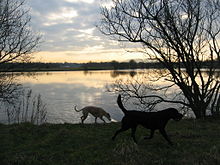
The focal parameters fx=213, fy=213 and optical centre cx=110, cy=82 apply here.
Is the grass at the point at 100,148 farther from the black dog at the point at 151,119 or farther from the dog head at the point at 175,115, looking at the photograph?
the dog head at the point at 175,115

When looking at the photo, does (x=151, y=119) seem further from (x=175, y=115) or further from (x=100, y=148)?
(x=100, y=148)

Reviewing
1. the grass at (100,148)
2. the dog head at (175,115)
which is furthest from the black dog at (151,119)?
the grass at (100,148)

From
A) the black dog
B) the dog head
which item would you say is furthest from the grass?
the dog head

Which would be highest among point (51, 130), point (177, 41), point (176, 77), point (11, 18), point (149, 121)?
point (11, 18)

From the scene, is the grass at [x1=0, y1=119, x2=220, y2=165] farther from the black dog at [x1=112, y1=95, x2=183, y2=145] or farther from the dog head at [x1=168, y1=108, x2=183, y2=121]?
the dog head at [x1=168, y1=108, x2=183, y2=121]

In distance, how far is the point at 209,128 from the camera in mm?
7598

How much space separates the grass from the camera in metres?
4.56

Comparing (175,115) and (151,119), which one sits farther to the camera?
(151,119)

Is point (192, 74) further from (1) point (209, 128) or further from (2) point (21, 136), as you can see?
(2) point (21, 136)

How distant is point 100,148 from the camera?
5.42 metres

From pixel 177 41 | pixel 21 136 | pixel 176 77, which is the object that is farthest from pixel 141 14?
pixel 21 136

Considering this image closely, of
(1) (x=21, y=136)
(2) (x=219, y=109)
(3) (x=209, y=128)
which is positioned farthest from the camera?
(2) (x=219, y=109)

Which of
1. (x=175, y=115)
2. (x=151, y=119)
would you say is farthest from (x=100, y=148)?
(x=175, y=115)

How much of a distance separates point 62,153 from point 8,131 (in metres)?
2.87
